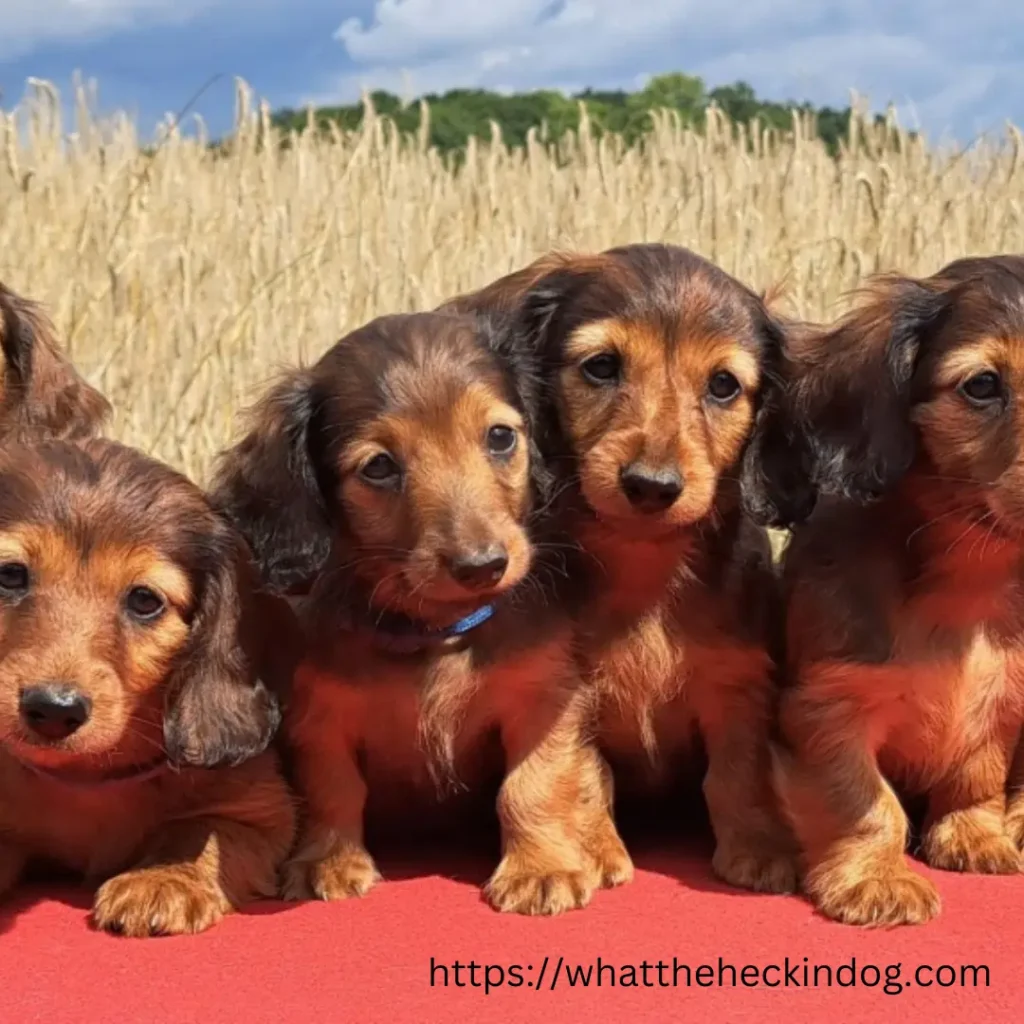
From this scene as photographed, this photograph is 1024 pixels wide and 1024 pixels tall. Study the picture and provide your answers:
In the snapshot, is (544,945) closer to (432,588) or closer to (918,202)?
(432,588)

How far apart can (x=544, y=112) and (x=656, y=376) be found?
842 inches

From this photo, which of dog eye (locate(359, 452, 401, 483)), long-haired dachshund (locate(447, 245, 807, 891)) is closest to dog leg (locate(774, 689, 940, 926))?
long-haired dachshund (locate(447, 245, 807, 891))

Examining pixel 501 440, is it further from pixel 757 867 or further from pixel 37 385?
pixel 37 385

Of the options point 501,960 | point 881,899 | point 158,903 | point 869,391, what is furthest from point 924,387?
point 158,903

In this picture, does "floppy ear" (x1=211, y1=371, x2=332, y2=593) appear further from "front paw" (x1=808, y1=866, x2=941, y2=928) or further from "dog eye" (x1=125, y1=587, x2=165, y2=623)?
"front paw" (x1=808, y1=866, x2=941, y2=928)

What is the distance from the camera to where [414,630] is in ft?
13.1

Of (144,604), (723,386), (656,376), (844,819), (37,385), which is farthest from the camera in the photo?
(37,385)

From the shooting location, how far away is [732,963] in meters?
3.36

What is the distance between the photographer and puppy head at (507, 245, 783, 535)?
12.6 ft

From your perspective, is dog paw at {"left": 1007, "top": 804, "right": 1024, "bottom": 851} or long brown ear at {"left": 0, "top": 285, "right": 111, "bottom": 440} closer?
dog paw at {"left": 1007, "top": 804, "right": 1024, "bottom": 851}

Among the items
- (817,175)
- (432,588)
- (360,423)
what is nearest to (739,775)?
(432,588)

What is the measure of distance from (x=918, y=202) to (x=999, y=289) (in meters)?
4.76

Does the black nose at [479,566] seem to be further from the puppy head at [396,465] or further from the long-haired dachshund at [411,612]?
the long-haired dachshund at [411,612]

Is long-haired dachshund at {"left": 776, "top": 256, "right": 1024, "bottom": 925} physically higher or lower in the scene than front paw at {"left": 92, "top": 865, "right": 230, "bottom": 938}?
higher
